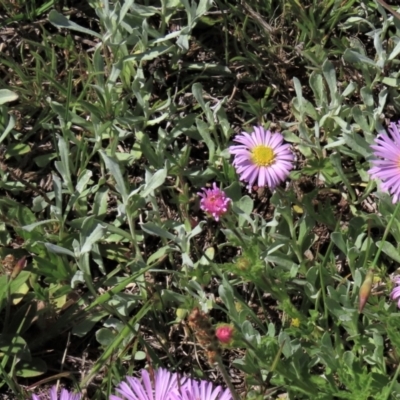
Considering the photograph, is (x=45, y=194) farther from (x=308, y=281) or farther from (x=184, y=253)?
(x=308, y=281)

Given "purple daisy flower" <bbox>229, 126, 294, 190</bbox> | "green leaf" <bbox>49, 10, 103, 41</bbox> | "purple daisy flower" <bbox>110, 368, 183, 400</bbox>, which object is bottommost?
"purple daisy flower" <bbox>110, 368, 183, 400</bbox>

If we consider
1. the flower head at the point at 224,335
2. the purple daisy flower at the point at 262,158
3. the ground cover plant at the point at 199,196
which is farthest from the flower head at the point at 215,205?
the flower head at the point at 224,335

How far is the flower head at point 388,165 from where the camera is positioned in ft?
6.57

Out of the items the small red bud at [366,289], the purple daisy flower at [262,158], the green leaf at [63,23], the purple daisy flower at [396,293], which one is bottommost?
the purple daisy flower at [396,293]

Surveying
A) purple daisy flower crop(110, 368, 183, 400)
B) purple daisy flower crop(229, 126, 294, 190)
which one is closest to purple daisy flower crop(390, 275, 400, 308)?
purple daisy flower crop(229, 126, 294, 190)

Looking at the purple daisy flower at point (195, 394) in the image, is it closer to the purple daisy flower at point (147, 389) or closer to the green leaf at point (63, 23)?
the purple daisy flower at point (147, 389)

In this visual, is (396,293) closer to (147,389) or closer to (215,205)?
(215,205)

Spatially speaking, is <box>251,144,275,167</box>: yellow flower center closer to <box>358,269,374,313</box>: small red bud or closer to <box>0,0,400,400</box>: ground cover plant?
<box>0,0,400,400</box>: ground cover plant

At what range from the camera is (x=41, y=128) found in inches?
101

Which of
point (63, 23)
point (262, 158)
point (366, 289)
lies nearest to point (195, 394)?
point (366, 289)

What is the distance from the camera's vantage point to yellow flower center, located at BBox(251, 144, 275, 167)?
2176 mm

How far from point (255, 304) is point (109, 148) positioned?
704mm

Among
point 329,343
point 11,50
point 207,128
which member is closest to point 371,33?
point 207,128

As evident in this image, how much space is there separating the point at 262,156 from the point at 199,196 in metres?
0.31
